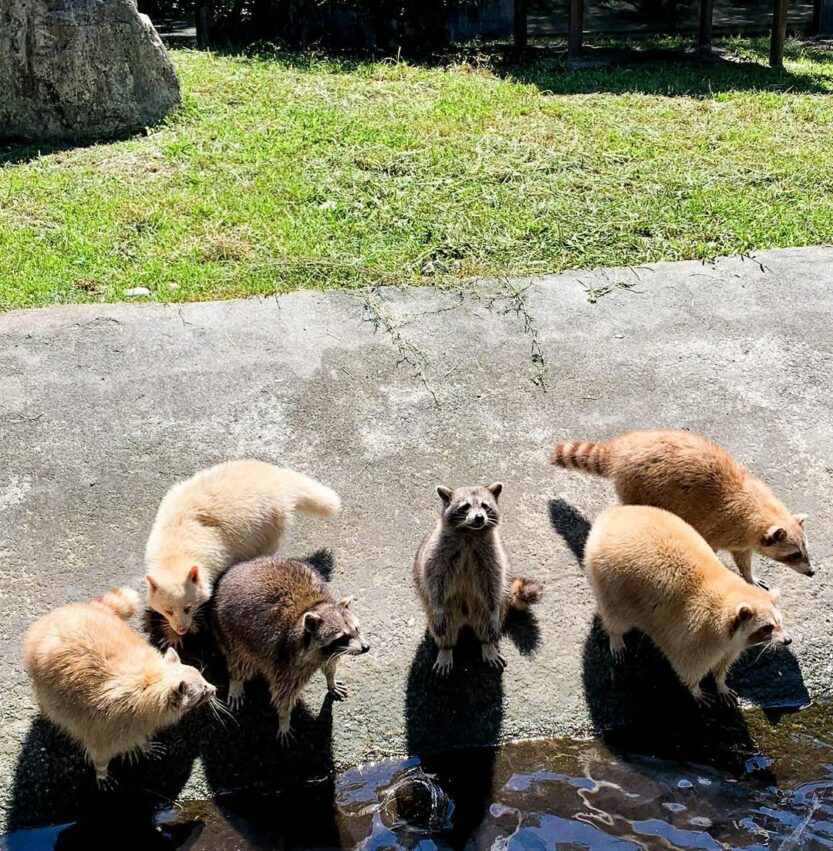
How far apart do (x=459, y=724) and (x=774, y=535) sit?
180 cm

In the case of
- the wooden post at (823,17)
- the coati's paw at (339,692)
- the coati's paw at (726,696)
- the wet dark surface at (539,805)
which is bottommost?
the wet dark surface at (539,805)

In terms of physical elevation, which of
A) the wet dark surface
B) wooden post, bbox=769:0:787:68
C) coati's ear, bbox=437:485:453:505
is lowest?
the wet dark surface

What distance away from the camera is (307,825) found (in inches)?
163

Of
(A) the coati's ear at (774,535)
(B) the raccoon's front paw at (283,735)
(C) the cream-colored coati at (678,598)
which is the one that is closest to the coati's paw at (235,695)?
(B) the raccoon's front paw at (283,735)

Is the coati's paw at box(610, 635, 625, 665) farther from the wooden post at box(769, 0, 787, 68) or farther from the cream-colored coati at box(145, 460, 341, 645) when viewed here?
the wooden post at box(769, 0, 787, 68)

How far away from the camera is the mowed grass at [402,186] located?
7.65 metres

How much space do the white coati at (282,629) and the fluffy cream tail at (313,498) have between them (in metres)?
0.61

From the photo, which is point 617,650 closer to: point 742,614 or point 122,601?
point 742,614

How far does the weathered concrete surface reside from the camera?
4.57m

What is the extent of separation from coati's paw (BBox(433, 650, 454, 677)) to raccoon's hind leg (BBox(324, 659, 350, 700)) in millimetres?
435

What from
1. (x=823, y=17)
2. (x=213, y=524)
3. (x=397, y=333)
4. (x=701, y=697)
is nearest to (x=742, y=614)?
(x=701, y=697)

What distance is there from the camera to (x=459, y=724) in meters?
4.55

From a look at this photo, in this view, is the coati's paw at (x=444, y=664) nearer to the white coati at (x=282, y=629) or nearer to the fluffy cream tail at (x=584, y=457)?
the white coati at (x=282, y=629)

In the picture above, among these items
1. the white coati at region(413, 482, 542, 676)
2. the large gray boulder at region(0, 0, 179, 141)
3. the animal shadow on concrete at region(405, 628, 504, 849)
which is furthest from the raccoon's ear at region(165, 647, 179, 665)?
the large gray boulder at region(0, 0, 179, 141)
